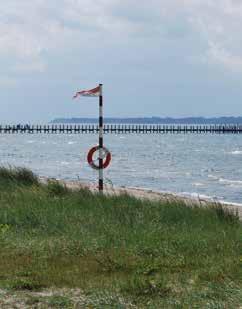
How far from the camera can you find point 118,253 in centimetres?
738

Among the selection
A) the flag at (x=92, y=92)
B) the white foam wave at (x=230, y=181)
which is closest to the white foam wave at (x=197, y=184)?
the white foam wave at (x=230, y=181)

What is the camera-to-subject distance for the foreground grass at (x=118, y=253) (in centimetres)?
557

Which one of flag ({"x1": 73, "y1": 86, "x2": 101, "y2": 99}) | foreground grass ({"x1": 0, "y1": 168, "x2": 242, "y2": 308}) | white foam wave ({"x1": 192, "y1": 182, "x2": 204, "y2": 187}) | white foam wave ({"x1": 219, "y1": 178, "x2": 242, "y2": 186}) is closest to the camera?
foreground grass ({"x1": 0, "y1": 168, "x2": 242, "y2": 308})

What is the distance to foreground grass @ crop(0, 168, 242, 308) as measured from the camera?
5.57 m

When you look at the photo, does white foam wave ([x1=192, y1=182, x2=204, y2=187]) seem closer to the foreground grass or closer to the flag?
the flag

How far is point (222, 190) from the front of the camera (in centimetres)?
2777

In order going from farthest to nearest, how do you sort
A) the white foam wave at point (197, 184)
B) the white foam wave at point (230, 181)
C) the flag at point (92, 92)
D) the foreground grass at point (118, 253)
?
the white foam wave at point (230, 181), the white foam wave at point (197, 184), the flag at point (92, 92), the foreground grass at point (118, 253)

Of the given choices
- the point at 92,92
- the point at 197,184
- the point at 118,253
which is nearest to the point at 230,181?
the point at 197,184

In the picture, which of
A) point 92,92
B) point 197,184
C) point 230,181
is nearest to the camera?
point 92,92

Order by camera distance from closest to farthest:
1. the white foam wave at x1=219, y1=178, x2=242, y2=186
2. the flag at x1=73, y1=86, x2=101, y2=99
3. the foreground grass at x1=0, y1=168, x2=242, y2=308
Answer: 1. the foreground grass at x1=0, y1=168, x2=242, y2=308
2. the flag at x1=73, y1=86, x2=101, y2=99
3. the white foam wave at x1=219, y1=178, x2=242, y2=186

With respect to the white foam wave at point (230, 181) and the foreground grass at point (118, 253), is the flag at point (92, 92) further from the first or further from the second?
the white foam wave at point (230, 181)

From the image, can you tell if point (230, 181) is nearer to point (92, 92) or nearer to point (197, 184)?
point (197, 184)

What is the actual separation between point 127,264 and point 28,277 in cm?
108

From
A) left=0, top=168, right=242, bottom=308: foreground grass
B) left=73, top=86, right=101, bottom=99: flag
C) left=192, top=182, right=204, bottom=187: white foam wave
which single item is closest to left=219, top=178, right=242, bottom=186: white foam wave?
left=192, top=182, right=204, bottom=187: white foam wave
